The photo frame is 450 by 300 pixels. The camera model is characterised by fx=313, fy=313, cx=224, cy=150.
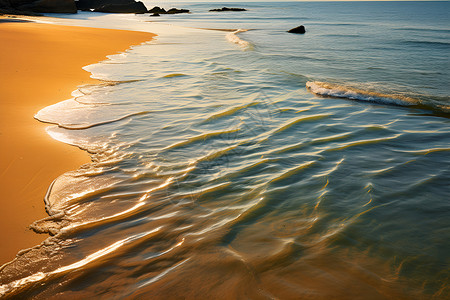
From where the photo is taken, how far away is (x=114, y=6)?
50.9 meters

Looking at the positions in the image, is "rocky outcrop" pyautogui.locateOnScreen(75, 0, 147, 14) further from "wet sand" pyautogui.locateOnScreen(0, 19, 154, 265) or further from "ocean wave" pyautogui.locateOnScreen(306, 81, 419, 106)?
"ocean wave" pyautogui.locateOnScreen(306, 81, 419, 106)

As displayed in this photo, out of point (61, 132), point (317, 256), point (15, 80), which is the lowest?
point (317, 256)

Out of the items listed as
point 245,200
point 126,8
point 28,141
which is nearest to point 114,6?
point 126,8

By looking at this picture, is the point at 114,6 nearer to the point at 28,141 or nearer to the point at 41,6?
the point at 41,6

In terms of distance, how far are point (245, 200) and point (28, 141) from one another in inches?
117

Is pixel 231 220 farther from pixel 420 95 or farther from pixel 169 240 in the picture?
pixel 420 95

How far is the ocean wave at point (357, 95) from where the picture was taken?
20.6 feet

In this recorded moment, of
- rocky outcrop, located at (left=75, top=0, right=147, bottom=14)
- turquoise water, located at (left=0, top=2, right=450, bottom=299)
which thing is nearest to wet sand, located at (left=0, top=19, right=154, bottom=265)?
turquoise water, located at (left=0, top=2, right=450, bottom=299)

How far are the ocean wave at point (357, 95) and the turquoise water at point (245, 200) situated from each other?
0.24 ft

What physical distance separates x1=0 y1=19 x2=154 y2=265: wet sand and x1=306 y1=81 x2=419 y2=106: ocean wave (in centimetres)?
518

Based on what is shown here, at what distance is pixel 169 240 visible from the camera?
2385 mm

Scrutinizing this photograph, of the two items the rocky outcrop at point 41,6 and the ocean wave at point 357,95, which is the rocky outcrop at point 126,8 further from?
the ocean wave at point 357,95

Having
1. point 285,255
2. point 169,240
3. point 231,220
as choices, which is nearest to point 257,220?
point 231,220

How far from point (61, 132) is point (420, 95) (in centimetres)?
708
